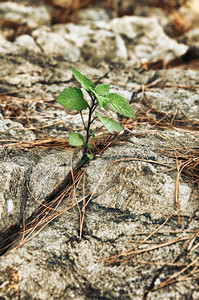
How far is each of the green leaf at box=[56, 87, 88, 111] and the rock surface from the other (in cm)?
31

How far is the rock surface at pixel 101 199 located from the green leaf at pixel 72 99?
31 cm

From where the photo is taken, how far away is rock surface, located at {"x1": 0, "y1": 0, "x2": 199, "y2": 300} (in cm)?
107

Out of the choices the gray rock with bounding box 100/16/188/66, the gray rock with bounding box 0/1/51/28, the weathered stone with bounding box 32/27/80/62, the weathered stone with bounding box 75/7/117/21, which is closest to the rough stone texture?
the weathered stone with bounding box 32/27/80/62

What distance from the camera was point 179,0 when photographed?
3764 mm

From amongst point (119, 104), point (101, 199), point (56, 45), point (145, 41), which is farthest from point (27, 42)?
point (101, 199)

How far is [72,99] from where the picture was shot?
4.44 ft

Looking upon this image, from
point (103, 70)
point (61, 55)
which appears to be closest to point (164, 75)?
point (103, 70)

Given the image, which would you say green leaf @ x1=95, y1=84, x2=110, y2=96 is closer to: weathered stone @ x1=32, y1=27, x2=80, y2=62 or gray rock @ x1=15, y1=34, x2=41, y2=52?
weathered stone @ x1=32, y1=27, x2=80, y2=62

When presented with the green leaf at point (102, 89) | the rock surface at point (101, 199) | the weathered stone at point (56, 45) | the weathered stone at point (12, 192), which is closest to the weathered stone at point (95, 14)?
the weathered stone at point (56, 45)

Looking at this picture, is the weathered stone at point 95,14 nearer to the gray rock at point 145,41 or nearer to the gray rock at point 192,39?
the gray rock at point 145,41

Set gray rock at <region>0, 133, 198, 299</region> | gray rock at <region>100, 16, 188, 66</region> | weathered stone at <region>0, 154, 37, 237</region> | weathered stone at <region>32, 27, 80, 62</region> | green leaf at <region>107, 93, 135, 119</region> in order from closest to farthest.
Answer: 1. gray rock at <region>0, 133, 198, 299</region>
2. weathered stone at <region>0, 154, 37, 237</region>
3. green leaf at <region>107, 93, 135, 119</region>
4. weathered stone at <region>32, 27, 80, 62</region>
5. gray rock at <region>100, 16, 188, 66</region>

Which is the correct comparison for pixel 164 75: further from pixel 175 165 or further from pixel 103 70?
pixel 175 165

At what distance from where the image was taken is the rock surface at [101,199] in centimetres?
107

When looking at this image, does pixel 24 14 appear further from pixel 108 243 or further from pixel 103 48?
pixel 108 243
